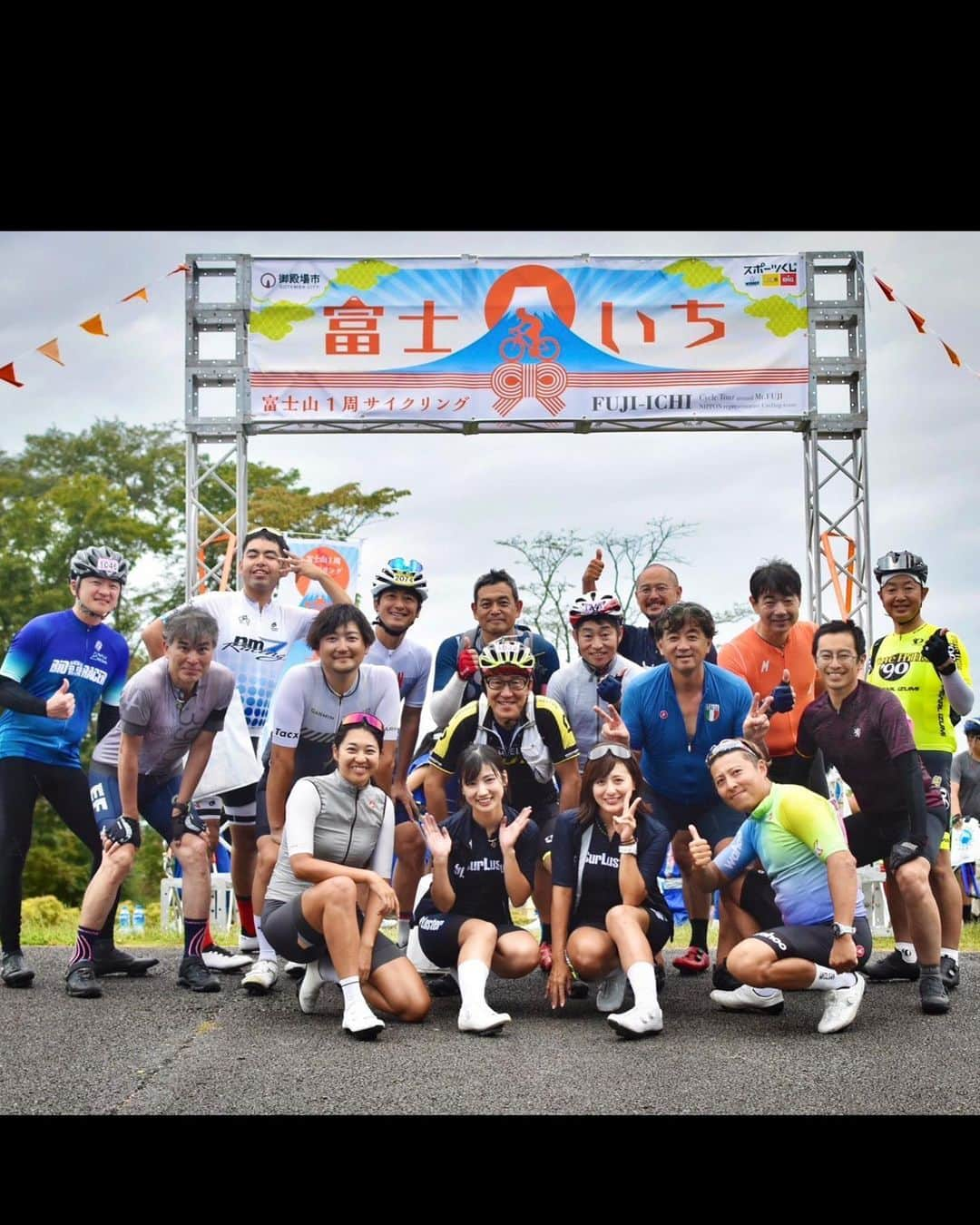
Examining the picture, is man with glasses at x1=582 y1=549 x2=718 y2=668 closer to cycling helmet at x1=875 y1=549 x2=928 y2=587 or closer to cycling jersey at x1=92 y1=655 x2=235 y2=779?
cycling helmet at x1=875 y1=549 x2=928 y2=587

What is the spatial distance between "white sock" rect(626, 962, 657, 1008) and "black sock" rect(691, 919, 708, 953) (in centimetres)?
135

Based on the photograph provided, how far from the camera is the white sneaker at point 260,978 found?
582 cm

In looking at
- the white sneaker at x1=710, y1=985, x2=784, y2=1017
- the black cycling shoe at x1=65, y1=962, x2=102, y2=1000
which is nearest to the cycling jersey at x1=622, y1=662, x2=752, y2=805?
the white sneaker at x1=710, y1=985, x2=784, y2=1017

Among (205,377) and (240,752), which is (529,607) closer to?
(205,377)

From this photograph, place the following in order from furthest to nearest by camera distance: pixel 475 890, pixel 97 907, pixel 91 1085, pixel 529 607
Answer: pixel 529 607
pixel 97 907
pixel 475 890
pixel 91 1085

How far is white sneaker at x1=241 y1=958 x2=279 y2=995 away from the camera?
5820 mm

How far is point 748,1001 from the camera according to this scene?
5.54 meters

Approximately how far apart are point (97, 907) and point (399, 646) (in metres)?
1.93

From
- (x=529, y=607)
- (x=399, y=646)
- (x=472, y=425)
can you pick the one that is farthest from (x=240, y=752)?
(x=529, y=607)

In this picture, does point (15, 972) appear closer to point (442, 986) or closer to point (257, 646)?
point (257, 646)

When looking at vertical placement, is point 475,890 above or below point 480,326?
below

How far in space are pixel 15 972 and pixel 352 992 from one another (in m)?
1.97

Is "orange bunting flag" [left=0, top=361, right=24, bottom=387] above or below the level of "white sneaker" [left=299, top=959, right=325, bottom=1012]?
above

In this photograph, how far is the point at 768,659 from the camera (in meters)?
6.40
